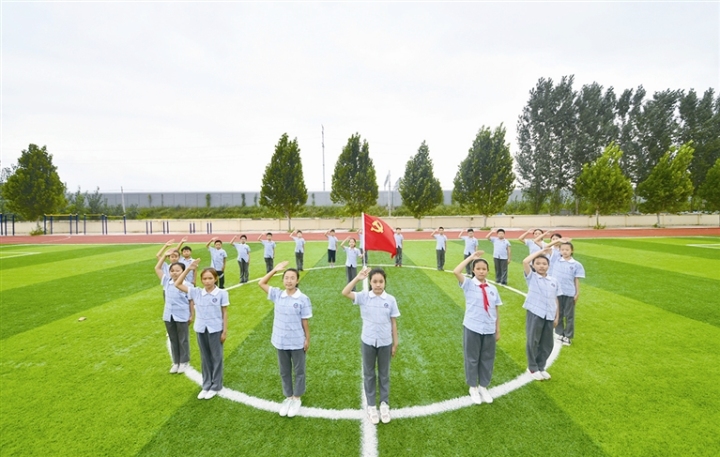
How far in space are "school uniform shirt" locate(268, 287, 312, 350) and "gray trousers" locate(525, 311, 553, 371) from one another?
390 centimetres

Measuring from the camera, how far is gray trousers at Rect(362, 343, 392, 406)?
185 inches

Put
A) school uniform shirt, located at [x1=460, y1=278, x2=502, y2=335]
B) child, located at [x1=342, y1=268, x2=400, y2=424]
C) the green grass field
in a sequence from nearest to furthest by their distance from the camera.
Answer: the green grass field → child, located at [x1=342, y1=268, x2=400, y2=424] → school uniform shirt, located at [x1=460, y1=278, x2=502, y2=335]

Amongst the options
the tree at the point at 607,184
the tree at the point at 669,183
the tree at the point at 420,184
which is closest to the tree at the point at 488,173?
the tree at the point at 420,184

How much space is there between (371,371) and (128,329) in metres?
7.21

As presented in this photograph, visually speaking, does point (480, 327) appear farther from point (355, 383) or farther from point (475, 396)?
point (355, 383)

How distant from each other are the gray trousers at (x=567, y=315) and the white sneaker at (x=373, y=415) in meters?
4.87

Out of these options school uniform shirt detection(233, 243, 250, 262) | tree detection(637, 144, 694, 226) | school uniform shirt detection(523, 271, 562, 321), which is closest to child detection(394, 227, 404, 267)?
school uniform shirt detection(233, 243, 250, 262)

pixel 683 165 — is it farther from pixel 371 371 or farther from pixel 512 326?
pixel 371 371

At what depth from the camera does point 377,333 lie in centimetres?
466

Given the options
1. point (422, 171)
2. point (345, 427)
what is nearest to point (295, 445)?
point (345, 427)

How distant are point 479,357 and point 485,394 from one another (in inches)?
22.8

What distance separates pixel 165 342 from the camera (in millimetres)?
7641

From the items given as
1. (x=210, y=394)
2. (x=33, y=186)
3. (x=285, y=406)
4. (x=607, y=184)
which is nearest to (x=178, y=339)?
(x=210, y=394)

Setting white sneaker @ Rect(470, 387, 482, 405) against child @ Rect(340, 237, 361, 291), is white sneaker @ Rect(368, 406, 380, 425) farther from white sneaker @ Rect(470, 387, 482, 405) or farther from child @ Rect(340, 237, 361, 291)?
child @ Rect(340, 237, 361, 291)
